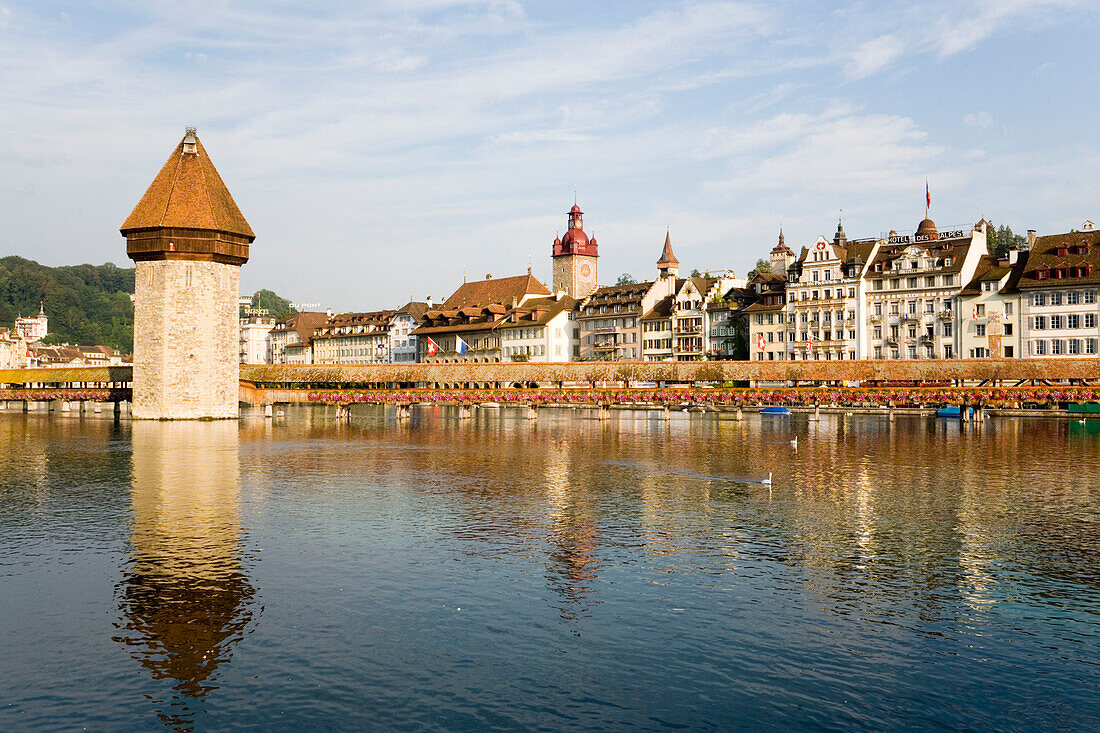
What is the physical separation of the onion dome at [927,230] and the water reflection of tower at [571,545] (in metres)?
82.2

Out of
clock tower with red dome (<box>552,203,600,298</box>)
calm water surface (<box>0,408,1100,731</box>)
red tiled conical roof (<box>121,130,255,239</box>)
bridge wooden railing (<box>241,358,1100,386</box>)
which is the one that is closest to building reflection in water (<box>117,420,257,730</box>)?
calm water surface (<box>0,408,1100,731</box>)

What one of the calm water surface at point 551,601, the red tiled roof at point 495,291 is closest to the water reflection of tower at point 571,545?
the calm water surface at point 551,601

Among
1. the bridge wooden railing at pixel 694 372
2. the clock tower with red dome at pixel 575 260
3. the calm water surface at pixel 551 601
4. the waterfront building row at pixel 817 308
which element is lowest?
the calm water surface at pixel 551 601

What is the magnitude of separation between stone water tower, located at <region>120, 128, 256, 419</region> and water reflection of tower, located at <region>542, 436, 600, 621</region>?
41.0 metres

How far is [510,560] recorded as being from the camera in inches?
841

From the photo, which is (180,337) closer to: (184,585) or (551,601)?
(184,585)

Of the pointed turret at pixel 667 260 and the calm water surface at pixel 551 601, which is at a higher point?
the pointed turret at pixel 667 260

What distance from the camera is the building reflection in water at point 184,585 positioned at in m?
14.4

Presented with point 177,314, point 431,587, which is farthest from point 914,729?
point 177,314

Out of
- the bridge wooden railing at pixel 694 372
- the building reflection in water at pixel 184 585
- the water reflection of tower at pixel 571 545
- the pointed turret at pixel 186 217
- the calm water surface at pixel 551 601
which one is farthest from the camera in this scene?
the bridge wooden railing at pixel 694 372

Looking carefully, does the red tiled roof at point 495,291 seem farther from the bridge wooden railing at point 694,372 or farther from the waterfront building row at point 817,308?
the bridge wooden railing at point 694,372

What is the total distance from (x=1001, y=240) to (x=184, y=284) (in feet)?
363

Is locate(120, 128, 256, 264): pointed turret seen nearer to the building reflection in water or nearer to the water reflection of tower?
the building reflection in water

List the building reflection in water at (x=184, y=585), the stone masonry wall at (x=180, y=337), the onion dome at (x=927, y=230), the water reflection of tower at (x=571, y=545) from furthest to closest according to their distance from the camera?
the onion dome at (x=927, y=230) < the stone masonry wall at (x=180, y=337) < the water reflection of tower at (x=571, y=545) < the building reflection in water at (x=184, y=585)
